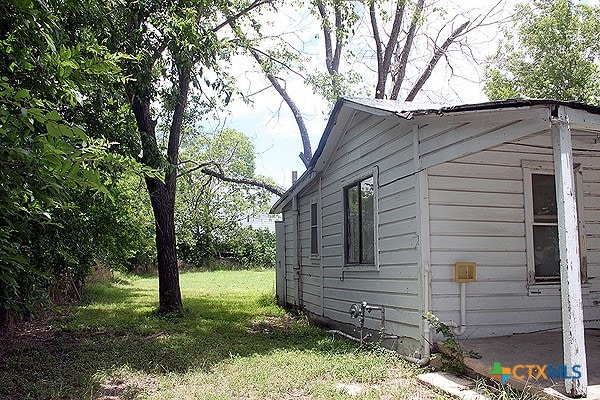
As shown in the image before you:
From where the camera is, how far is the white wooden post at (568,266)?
3859mm

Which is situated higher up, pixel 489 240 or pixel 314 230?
pixel 314 230

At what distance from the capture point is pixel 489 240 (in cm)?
609

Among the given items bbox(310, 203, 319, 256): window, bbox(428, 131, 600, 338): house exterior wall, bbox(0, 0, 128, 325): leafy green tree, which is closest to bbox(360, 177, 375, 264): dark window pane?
bbox(428, 131, 600, 338): house exterior wall

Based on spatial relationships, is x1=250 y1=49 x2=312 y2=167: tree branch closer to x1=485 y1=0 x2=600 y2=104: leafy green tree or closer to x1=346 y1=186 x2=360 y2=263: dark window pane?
x1=485 y1=0 x2=600 y2=104: leafy green tree

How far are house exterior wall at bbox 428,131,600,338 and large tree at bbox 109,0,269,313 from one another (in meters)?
3.51

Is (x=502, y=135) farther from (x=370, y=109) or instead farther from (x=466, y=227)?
(x=370, y=109)

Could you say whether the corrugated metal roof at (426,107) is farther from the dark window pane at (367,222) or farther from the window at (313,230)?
the dark window pane at (367,222)

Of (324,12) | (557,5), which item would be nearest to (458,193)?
(324,12)

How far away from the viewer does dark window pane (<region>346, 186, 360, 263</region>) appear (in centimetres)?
796

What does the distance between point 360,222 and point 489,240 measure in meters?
2.17

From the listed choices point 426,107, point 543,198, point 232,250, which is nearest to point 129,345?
point 426,107

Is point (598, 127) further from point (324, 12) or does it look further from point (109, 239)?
point (324, 12)

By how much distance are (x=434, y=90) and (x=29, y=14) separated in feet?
58.8

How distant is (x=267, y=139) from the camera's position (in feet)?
79.6
